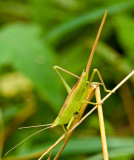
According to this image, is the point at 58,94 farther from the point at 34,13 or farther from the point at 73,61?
the point at 34,13

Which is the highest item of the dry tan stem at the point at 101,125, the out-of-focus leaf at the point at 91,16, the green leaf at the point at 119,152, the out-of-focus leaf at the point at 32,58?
the out-of-focus leaf at the point at 91,16

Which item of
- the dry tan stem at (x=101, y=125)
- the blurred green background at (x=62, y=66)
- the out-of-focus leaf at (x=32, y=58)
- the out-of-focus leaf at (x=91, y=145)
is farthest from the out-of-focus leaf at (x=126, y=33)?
the dry tan stem at (x=101, y=125)

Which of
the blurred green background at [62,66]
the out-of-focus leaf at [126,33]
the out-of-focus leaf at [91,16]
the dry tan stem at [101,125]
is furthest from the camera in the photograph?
the out-of-focus leaf at [126,33]

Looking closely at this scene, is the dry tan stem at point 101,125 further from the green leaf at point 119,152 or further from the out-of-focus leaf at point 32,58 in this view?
the out-of-focus leaf at point 32,58

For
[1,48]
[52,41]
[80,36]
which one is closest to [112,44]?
[80,36]

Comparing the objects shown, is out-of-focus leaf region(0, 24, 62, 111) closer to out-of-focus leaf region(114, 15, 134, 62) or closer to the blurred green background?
the blurred green background

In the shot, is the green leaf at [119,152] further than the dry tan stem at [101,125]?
Yes

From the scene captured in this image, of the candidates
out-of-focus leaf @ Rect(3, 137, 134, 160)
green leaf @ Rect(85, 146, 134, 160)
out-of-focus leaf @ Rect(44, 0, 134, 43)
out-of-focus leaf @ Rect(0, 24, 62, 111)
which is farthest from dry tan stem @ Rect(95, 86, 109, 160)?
out-of-focus leaf @ Rect(44, 0, 134, 43)

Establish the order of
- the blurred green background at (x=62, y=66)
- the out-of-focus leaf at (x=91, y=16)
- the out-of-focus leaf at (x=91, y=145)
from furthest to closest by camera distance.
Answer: the out-of-focus leaf at (x=91, y=16) → the blurred green background at (x=62, y=66) → the out-of-focus leaf at (x=91, y=145)
